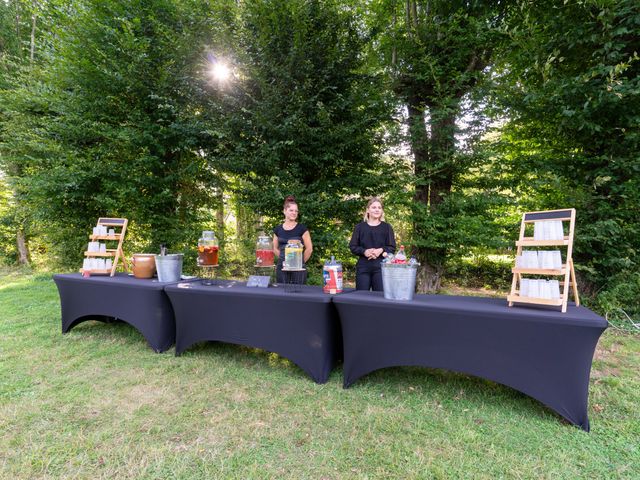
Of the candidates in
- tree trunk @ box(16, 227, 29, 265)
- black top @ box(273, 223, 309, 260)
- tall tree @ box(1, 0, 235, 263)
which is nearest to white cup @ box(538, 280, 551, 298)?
black top @ box(273, 223, 309, 260)

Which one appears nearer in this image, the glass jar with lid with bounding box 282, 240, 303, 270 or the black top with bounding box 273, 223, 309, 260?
the glass jar with lid with bounding box 282, 240, 303, 270

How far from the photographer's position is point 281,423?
1.88 metres

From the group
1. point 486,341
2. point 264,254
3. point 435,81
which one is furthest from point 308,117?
point 486,341

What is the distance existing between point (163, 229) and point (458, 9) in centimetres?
584

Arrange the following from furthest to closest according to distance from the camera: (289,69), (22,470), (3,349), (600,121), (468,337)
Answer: (289,69), (600,121), (3,349), (468,337), (22,470)

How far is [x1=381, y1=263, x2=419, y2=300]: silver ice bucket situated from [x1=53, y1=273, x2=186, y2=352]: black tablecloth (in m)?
1.91

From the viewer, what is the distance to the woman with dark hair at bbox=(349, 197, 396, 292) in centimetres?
289

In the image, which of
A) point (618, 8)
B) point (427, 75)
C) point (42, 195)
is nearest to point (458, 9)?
point (427, 75)

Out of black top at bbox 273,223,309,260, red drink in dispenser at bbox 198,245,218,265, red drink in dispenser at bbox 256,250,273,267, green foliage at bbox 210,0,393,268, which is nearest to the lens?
red drink in dispenser at bbox 256,250,273,267

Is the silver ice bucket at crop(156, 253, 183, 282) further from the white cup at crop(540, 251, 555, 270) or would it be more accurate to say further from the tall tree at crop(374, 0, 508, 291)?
the tall tree at crop(374, 0, 508, 291)

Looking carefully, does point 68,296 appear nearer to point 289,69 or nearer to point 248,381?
point 248,381

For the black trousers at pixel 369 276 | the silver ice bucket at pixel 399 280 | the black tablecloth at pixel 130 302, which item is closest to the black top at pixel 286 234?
the black trousers at pixel 369 276

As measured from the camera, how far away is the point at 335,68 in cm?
452

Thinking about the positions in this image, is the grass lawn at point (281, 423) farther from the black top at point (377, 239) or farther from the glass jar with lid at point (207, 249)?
the black top at point (377, 239)
